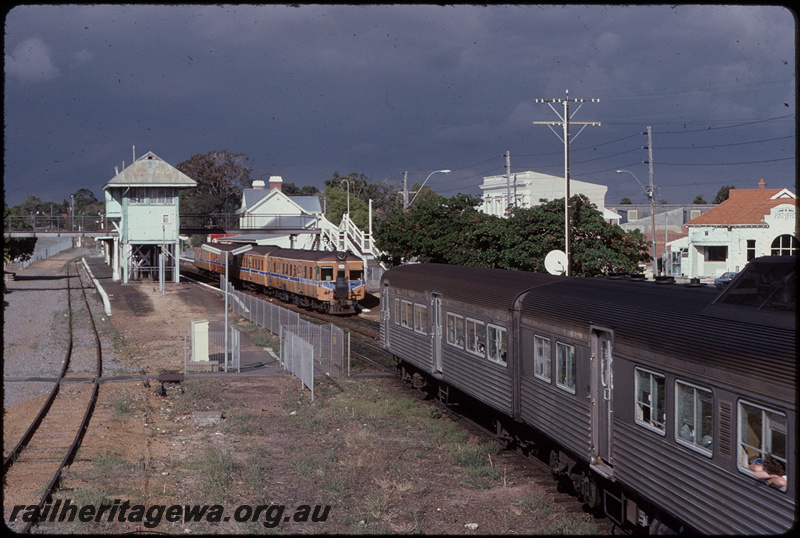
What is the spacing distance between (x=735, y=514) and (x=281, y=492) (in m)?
6.74

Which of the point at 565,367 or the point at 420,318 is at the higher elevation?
the point at 420,318

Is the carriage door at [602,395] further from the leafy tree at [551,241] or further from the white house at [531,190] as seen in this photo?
the white house at [531,190]

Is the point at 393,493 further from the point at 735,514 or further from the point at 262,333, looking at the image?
the point at 262,333

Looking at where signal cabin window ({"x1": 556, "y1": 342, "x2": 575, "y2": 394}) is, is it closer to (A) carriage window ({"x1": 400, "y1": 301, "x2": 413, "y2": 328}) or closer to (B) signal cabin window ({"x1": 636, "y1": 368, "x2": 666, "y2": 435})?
(B) signal cabin window ({"x1": 636, "y1": 368, "x2": 666, "y2": 435})

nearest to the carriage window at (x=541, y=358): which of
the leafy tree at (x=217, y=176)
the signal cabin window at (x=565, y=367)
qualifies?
the signal cabin window at (x=565, y=367)

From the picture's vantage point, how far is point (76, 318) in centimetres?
3719

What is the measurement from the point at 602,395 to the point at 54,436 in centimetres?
1090

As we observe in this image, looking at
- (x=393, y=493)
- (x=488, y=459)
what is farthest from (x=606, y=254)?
(x=393, y=493)

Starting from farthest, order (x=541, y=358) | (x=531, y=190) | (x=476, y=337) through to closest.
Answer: (x=531, y=190)
(x=476, y=337)
(x=541, y=358)

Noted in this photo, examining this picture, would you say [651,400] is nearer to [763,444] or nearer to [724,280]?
[763,444]

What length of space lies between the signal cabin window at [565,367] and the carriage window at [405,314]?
8.11 m

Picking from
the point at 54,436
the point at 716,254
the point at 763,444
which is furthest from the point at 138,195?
the point at 763,444

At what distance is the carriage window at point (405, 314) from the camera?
19219 mm

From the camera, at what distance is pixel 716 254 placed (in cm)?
5309
